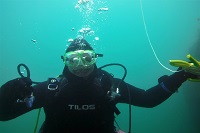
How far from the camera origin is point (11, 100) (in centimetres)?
353

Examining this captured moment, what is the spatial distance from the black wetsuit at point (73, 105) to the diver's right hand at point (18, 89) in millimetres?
16

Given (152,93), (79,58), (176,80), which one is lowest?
(152,93)

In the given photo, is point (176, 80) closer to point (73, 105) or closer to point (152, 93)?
point (152, 93)

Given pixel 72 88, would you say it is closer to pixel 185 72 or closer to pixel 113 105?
pixel 113 105

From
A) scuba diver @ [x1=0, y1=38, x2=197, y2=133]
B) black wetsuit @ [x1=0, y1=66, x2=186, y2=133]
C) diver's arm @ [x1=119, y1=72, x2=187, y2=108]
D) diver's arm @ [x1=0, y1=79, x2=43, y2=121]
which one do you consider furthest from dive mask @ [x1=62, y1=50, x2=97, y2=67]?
diver's arm @ [x1=119, y1=72, x2=187, y2=108]

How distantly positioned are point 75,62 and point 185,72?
76.5 inches

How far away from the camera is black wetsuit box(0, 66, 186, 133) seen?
11.8 feet

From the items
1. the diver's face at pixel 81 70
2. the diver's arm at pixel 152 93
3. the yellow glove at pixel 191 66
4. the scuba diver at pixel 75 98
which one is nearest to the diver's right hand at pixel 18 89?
the scuba diver at pixel 75 98

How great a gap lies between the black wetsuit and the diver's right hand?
0.05 feet

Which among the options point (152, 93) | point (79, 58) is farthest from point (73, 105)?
point (152, 93)

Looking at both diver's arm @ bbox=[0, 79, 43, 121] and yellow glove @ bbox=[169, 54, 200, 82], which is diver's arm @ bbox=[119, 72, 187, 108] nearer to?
yellow glove @ bbox=[169, 54, 200, 82]

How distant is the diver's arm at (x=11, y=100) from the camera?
331 cm

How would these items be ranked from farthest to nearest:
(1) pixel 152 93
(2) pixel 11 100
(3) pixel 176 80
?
(1) pixel 152 93
(3) pixel 176 80
(2) pixel 11 100

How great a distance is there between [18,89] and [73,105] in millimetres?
911
